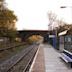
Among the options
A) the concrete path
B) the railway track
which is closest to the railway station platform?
the concrete path

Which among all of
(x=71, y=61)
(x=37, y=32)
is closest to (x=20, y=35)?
(x=37, y=32)

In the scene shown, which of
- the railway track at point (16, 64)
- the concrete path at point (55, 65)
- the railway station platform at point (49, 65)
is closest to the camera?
the concrete path at point (55, 65)

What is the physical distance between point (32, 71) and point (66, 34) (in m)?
10.5

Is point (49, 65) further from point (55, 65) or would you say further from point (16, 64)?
point (16, 64)

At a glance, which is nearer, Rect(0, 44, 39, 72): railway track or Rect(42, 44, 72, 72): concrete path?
Rect(42, 44, 72, 72): concrete path

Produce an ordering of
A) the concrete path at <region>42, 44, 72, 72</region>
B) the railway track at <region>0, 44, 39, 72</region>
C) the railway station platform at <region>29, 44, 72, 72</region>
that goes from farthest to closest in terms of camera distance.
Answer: the railway track at <region>0, 44, 39, 72</region> → the railway station platform at <region>29, 44, 72, 72</region> → the concrete path at <region>42, 44, 72, 72</region>

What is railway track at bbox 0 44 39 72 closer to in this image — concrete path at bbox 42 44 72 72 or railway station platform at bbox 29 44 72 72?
railway station platform at bbox 29 44 72 72

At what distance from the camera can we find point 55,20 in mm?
104562

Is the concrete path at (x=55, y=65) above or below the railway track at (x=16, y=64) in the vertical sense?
above

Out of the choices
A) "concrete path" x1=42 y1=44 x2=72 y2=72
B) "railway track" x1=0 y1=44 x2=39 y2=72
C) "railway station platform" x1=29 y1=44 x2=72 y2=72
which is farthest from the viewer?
"railway track" x1=0 y1=44 x2=39 y2=72

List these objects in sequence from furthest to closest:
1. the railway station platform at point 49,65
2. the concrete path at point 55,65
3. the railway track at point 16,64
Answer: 1. the railway track at point 16,64
2. the railway station platform at point 49,65
3. the concrete path at point 55,65

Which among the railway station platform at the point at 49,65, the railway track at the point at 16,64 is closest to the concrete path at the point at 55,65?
the railway station platform at the point at 49,65

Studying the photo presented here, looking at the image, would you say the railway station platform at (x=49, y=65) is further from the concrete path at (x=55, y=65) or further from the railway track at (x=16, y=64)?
the railway track at (x=16, y=64)

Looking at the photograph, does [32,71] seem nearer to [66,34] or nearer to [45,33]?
[66,34]
